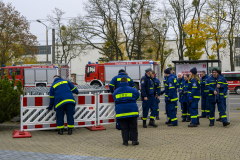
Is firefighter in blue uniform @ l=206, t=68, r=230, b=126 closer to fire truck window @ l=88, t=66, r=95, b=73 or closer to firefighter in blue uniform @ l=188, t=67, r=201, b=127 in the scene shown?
firefighter in blue uniform @ l=188, t=67, r=201, b=127

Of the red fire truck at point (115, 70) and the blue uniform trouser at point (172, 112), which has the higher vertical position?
the red fire truck at point (115, 70)

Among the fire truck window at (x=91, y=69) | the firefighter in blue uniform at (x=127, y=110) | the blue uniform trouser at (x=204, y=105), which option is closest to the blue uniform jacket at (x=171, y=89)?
the blue uniform trouser at (x=204, y=105)

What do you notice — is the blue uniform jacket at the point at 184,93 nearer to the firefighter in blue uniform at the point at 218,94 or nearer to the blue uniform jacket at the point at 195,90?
the blue uniform jacket at the point at 195,90

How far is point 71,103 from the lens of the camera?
26.6 ft

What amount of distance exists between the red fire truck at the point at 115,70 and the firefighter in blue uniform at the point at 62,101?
54.6 ft

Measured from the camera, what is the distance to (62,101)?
7938mm

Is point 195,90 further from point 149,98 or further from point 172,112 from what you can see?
point 149,98

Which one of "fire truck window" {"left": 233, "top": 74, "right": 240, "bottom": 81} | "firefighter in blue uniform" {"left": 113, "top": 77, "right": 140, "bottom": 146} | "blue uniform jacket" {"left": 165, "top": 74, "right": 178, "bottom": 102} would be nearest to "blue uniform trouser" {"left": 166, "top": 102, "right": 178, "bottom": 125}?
"blue uniform jacket" {"left": 165, "top": 74, "right": 178, "bottom": 102}

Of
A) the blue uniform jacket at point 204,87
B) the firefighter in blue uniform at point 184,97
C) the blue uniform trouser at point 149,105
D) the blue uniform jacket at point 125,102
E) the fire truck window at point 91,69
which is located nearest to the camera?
the blue uniform jacket at point 125,102

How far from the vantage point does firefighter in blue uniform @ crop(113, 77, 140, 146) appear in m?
6.54

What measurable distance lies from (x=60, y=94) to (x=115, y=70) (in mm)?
17875

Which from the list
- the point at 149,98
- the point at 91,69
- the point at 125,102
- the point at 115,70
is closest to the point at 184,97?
the point at 149,98

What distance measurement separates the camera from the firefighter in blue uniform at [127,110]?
6.54 m

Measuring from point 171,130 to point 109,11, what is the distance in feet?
82.0
